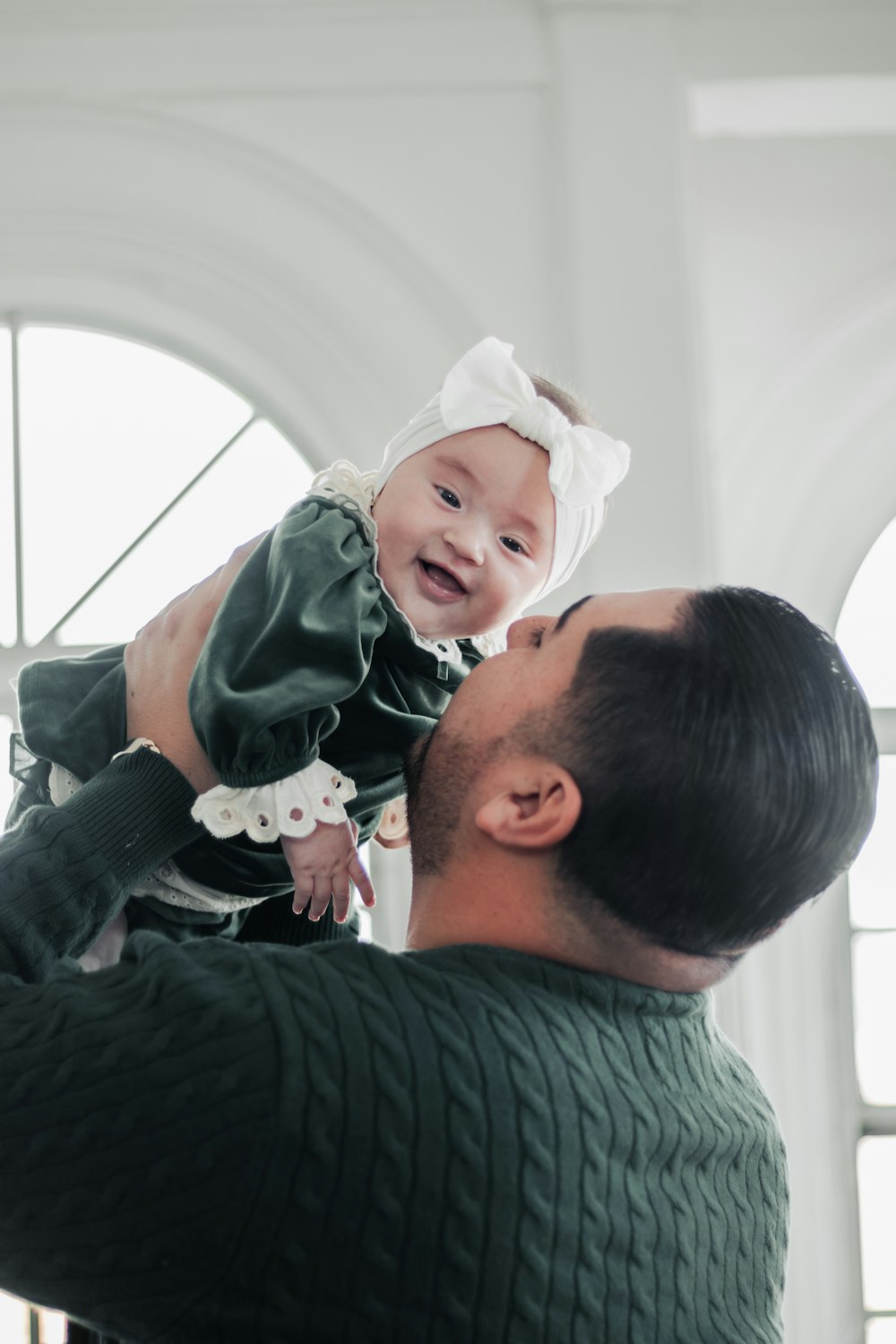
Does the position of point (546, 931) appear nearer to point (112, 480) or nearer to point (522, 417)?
point (522, 417)

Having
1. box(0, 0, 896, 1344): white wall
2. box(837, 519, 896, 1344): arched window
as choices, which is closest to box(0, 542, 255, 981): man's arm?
box(0, 0, 896, 1344): white wall

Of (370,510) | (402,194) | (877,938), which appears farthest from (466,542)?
(877,938)

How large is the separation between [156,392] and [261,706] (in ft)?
6.77

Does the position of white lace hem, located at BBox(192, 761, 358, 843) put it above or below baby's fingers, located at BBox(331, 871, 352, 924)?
above

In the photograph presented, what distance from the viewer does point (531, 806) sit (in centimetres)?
106

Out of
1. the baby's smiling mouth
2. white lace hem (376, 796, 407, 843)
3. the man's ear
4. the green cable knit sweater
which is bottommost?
the green cable knit sweater

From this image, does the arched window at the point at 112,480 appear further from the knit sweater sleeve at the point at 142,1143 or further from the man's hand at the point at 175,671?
the knit sweater sleeve at the point at 142,1143

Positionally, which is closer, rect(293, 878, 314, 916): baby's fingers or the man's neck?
the man's neck

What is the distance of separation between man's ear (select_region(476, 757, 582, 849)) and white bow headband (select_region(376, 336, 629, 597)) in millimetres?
555

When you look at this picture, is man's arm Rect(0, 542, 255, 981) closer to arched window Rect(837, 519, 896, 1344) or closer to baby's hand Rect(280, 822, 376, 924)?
baby's hand Rect(280, 822, 376, 924)

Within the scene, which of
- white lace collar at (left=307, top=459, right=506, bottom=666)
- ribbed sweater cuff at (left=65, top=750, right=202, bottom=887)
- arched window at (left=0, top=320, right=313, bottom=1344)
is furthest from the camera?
arched window at (left=0, top=320, right=313, bottom=1344)

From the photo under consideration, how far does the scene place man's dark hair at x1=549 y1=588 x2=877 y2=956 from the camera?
980 millimetres

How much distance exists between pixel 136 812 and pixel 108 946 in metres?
0.28

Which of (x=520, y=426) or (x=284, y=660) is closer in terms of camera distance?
(x=284, y=660)
